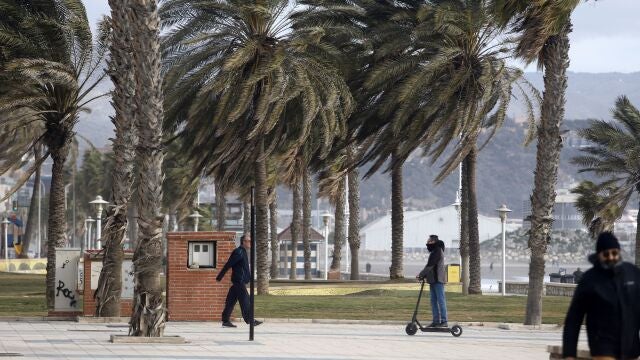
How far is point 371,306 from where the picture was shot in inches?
1249

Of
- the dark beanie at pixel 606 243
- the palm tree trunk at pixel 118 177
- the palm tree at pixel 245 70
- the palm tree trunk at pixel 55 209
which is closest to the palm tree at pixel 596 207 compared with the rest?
the palm tree at pixel 245 70

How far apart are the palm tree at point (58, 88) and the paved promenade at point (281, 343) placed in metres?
6.94

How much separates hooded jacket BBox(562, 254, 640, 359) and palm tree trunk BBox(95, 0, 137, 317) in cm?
1315

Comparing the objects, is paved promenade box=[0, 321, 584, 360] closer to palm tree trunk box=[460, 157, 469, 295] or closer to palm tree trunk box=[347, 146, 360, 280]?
palm tree trunk box=[460, 157, 469, 295]

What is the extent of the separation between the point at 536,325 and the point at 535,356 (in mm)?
8137

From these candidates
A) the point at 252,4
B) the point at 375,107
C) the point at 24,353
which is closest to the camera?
the point at 24,353

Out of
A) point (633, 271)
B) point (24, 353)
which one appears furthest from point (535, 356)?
point (633, 271)

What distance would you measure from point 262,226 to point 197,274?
1458 centimetres

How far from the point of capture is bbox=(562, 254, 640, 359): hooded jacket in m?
10.1

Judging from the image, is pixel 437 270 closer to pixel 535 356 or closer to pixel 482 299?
pixel 535 356

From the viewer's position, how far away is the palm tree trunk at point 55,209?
31.2 meters

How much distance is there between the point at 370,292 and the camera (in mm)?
40031

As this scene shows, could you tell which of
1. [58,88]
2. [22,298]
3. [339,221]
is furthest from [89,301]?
[339,221]

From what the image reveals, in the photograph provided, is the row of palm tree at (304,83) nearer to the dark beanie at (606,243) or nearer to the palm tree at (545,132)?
the palm tree at (545,132)
